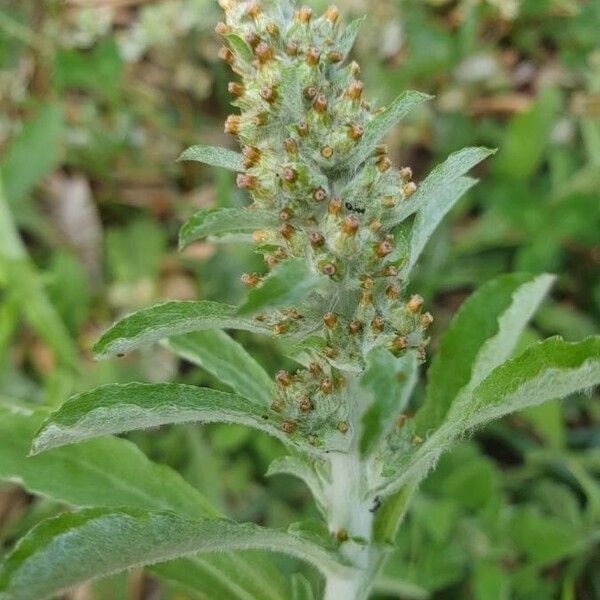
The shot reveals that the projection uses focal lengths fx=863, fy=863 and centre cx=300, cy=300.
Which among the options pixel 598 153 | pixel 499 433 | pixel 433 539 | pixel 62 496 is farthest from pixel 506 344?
pixel 598 153

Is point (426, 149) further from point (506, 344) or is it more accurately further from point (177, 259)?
point (506, 344)

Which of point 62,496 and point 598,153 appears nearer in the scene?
point 62,496

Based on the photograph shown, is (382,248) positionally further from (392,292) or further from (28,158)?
(28,158)

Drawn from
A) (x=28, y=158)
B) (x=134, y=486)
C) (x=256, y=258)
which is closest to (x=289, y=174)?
(x=134, y=486)

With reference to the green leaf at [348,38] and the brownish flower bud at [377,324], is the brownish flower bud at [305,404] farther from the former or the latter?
the green leaf at [348,38]

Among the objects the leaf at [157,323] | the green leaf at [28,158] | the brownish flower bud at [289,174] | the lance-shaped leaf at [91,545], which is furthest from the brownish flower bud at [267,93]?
the green leaf at [28,158]
